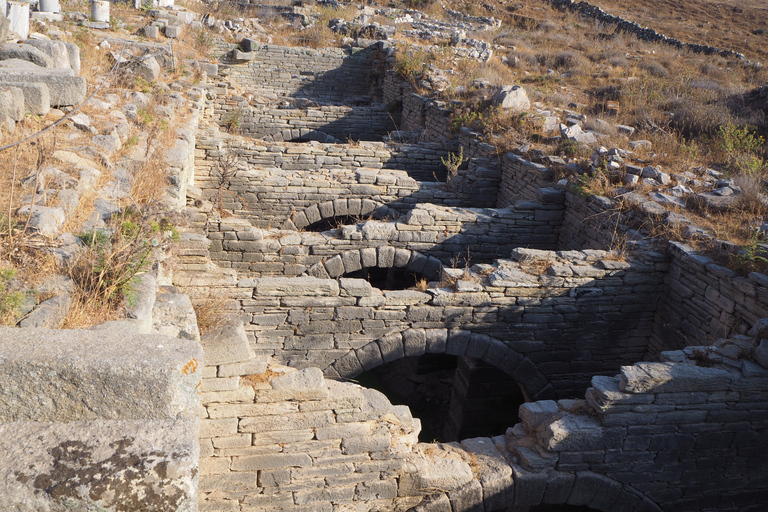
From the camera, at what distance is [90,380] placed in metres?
1.77

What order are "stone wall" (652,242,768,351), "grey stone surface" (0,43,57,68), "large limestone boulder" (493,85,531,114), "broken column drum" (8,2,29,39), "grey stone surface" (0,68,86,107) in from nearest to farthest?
"stone wall" (652,242,768,351) → "grey stone surface" (0,68,86,107) → "grey stone surface" (0,43,57,68) → "broken column drum" (8,2,29,39) → "large limestone boulder" (493,85,531,114)

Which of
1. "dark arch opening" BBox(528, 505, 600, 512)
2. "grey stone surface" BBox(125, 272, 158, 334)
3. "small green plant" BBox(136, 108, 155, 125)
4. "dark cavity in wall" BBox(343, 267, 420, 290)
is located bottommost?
"dark arch opening" BBox(528, 505, 600, 512)

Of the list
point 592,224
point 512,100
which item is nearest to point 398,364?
point 592,224

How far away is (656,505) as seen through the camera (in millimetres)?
4883

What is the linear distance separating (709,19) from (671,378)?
27.0 meters

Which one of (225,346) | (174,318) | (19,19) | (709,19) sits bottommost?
(225,346)

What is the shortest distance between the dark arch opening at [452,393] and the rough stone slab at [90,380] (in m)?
5.37

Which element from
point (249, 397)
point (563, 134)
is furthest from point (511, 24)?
point (249, 397)

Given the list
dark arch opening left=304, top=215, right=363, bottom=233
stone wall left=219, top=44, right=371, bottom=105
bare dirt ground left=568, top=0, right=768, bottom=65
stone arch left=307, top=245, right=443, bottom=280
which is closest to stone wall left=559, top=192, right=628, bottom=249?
stone arch left=307, top=245, right=443, bottom=280

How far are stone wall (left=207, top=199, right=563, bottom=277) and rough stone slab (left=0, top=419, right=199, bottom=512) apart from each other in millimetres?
5171

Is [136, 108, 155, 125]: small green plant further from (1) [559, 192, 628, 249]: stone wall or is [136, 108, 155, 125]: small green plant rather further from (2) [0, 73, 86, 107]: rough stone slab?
(1) [559, 192, 628, 249]: stone wall

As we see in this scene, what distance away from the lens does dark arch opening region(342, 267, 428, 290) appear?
9.71 metres

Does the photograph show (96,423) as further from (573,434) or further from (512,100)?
(512,100)

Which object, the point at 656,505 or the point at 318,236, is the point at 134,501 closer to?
the point at 656,505
